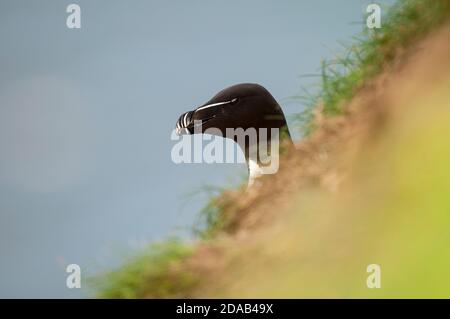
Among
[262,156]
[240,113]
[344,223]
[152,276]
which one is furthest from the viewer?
[240,113]

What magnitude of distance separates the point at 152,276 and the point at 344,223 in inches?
59.0

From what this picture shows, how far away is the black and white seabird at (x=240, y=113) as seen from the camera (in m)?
7.67

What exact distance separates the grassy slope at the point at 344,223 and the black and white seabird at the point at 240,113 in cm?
171

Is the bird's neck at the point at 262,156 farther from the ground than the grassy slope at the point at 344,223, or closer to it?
farther from the ground

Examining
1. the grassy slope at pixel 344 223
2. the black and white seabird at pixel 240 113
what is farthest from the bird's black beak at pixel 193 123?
the grassy slope at pixel 344 223

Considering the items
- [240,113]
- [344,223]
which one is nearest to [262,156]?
[240,113]

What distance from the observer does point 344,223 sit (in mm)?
5102

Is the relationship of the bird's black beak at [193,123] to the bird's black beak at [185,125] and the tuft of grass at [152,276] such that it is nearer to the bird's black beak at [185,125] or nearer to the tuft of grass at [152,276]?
the bird's black beak at [185,125]

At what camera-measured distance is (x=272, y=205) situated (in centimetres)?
558

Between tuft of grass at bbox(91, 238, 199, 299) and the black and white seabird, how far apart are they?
191cm

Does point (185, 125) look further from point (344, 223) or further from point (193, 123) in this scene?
point (344, 223)

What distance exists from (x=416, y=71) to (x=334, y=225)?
4.54ft

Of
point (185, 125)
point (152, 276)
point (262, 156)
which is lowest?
point (152, 276)

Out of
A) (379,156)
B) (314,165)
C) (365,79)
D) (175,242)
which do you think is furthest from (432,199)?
(175,242)
